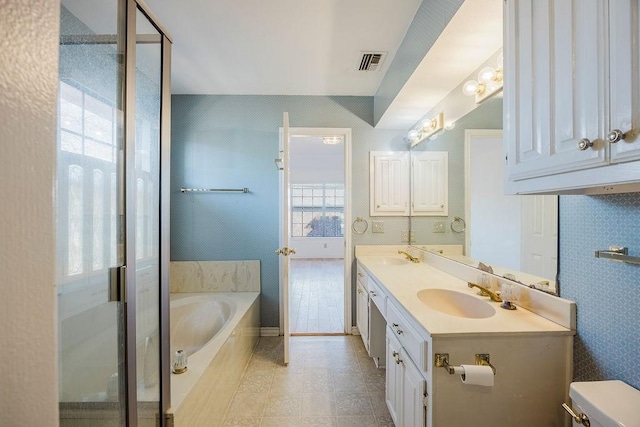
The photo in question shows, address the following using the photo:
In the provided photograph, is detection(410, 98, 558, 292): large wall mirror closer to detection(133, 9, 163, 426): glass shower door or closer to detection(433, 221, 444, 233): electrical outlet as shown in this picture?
detection(433, 221, 444, 233): electrical outlet

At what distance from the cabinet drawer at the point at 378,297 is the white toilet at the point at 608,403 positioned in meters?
0.97

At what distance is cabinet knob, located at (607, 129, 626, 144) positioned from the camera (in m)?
0.59

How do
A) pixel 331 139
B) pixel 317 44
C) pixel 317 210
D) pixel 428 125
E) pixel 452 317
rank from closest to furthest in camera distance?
pixel 452 317 → pixel 317 44 → pixel 428 125 → pixel 331 139 → pixel 317 210

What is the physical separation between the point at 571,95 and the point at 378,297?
154cm

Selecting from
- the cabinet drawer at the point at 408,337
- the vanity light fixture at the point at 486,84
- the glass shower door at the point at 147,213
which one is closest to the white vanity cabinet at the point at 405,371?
the cabinet drawer at the point at 408,337

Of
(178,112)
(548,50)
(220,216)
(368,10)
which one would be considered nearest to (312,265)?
(220,216)

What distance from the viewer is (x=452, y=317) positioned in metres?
1.19

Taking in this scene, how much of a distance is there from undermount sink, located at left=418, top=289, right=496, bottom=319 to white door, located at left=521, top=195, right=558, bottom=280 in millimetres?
296

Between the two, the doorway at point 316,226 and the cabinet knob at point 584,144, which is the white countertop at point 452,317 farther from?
the doorway at point 316,226

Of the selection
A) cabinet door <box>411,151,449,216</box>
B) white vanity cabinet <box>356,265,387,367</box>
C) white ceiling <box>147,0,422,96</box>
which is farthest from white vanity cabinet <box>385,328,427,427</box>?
white ceiling <box>147,0,422,96</box>

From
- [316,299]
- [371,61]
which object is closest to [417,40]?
[371,61]

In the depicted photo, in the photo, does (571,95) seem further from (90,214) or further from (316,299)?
(316,299)

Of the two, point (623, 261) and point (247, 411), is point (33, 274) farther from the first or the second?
point (247, 411)

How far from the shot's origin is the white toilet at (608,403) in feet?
2.35
